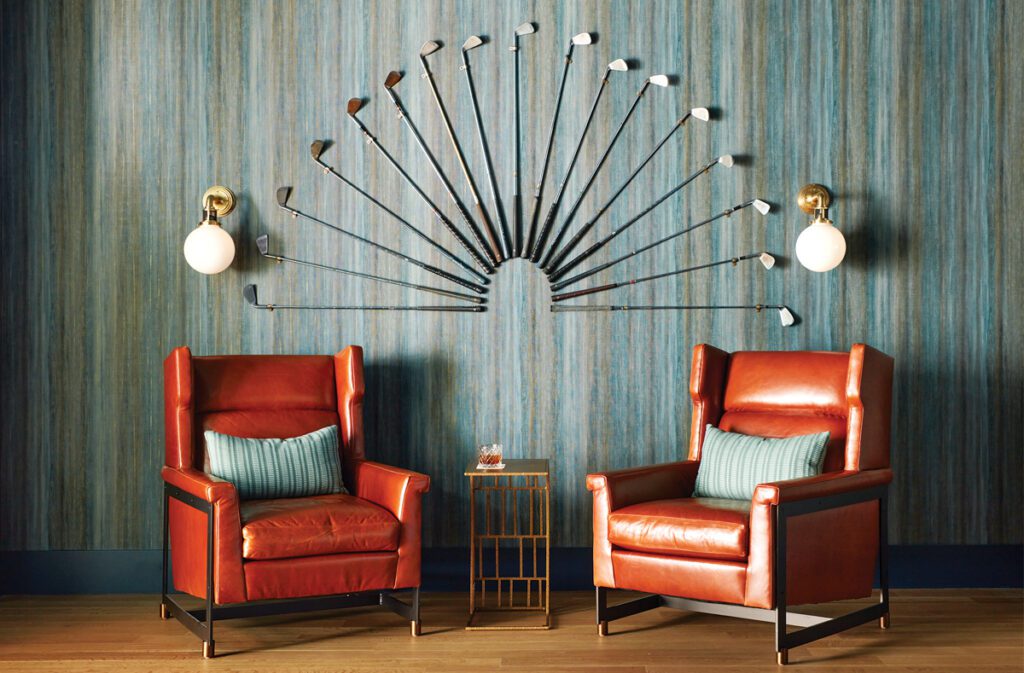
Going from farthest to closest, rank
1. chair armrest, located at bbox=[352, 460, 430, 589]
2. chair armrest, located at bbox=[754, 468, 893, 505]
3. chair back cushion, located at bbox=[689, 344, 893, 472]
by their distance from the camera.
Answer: chair back cushion, located at bbox=[689, 344, 893, 472] < chair armrest, located at bbox=[352, 460, 430, 589] < chair armrest, located at bbox=[754, 468, 893, 505]

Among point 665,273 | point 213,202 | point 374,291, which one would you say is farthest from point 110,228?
point 665,273

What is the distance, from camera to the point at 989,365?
416cm

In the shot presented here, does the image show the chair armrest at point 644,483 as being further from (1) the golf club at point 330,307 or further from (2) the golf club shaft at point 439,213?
(2) the golf club shaft at point 439,213

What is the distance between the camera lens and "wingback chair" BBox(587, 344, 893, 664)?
3.12 metres

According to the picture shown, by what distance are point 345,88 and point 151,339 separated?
1.36 metres

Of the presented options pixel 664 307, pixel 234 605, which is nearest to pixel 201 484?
pixel 234 605

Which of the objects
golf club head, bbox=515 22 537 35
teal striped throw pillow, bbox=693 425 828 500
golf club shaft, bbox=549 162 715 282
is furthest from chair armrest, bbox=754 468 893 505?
golf club head, bbox=515 22 537 35

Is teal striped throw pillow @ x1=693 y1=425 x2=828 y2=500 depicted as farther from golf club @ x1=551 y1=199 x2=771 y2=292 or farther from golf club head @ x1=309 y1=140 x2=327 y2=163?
golf club head @ x1=309 y1=140 x2=327 y2=163

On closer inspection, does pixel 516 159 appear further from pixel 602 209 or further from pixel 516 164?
pixel 602 209

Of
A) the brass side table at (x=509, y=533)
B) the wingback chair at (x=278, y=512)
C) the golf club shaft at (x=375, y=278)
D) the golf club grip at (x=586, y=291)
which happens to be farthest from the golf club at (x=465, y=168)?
the brass side table at (x=509, y=533)

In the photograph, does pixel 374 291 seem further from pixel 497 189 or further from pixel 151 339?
pixel 151 339

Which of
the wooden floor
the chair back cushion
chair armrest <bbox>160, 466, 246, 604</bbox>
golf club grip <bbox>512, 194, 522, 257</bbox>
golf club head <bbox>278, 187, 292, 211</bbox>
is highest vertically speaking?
golf club head <bbox>278, 187, 292, 211</bbox>

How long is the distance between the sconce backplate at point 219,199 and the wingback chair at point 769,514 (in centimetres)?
195

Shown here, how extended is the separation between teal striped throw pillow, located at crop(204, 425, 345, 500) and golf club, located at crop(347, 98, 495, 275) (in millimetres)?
1036
